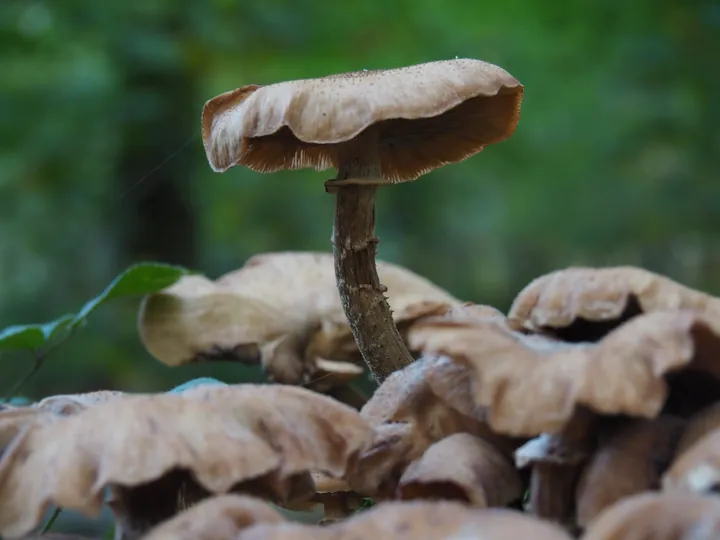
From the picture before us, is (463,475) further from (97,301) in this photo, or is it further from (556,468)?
(97,301)

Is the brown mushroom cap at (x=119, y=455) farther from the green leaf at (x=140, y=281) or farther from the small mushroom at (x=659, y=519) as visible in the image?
the green leaf at (x=140, y=281)

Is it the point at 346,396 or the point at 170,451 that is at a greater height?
the point at 170,451

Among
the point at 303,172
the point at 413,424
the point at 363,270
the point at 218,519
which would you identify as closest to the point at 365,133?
the point at 363,270

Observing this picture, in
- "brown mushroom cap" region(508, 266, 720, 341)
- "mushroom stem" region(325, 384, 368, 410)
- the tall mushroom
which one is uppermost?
the tall mushroom

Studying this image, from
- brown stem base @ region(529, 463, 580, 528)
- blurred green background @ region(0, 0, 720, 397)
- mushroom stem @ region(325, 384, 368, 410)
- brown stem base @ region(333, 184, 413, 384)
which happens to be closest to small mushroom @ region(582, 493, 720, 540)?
brown stem base @ region(529, 463, 580, 528)

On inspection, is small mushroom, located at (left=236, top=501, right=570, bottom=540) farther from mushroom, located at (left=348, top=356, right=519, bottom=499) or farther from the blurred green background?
the blurred green background

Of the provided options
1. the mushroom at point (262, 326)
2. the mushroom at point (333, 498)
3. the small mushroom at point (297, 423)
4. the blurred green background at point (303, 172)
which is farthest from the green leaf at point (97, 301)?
the blurred green background at point (303, 172)

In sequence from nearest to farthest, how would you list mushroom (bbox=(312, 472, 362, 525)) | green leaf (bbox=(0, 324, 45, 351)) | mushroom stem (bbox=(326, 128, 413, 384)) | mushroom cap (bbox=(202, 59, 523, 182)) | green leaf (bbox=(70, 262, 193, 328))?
mushroom cap (bbox=(202, 59, 523, 182)), mushroom (bbox=(312, 472, 362, 525)), mushroom stem (bbox=(326, 128, 413, 384)), green leaf (bbox=(0, 324, 45, 351)), green leaf (bbox=(70, 262, 193, 328))
